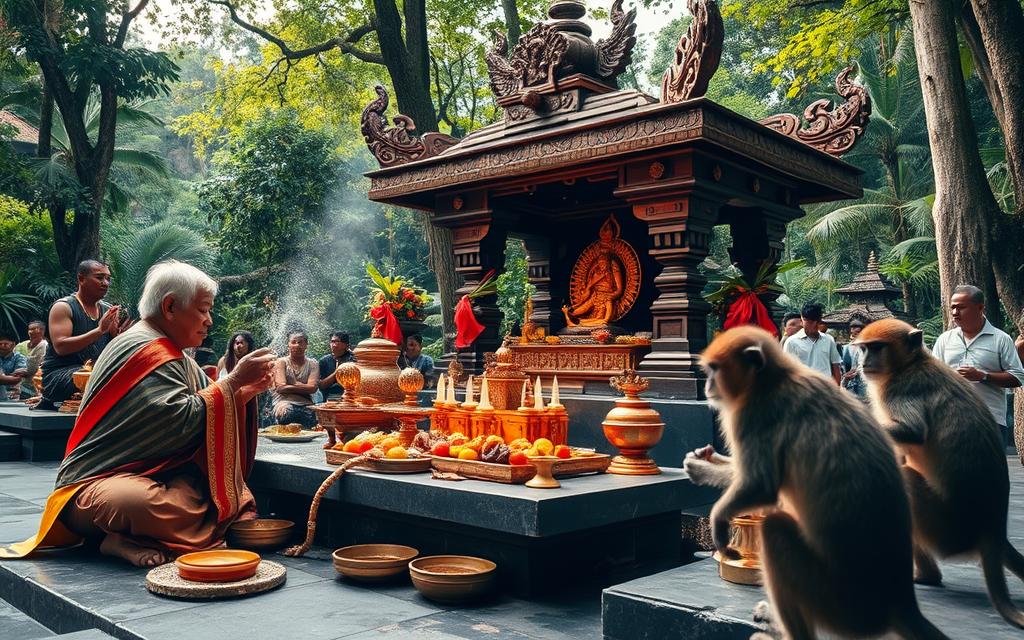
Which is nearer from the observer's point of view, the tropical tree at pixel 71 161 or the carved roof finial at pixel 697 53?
the carved roof finial at pixel 697 53

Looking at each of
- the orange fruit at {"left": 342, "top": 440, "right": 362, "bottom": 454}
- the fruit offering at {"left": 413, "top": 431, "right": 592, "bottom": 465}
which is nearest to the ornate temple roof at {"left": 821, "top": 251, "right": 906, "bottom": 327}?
the fruit offering at {"left": 413, "top": 431, "right": 592, "bottom": 465}

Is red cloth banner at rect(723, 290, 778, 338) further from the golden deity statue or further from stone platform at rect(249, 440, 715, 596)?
stone platform at rect(249, 440, 715, 596)

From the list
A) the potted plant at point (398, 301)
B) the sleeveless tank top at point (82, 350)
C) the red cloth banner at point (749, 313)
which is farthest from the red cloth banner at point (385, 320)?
the red cloth banner at point (749, 313)

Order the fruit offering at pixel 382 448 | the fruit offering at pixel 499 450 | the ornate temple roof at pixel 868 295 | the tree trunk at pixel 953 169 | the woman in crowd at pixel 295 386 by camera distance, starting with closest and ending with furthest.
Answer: the fruit offering at pixel 499 450 < the fruit offering at pixel 382 448 < the tree trunk at pixel 953 169 < the woman in crowd at pixel 295 386 < the ornate temple roof at pixel 868 295

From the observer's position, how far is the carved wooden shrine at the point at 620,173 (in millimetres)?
6496

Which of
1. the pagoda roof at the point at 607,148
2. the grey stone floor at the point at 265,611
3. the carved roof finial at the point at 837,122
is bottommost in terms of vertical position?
the grey stone floor at the point at 265,611

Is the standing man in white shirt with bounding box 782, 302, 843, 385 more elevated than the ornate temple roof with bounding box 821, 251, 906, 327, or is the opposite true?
the ornate temple roof with bounding box 821, 251, 906, 327

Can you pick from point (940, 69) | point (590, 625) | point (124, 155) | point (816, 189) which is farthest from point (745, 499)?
point (124, 155)

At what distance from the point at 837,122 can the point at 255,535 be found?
6.29m

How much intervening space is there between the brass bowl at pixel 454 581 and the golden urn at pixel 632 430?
1192mm

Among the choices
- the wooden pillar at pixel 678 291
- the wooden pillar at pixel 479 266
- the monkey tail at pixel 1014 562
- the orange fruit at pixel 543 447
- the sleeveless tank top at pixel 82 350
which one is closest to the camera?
the monkey tail at pixel 1014 562

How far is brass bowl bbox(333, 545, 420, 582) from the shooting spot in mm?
4660

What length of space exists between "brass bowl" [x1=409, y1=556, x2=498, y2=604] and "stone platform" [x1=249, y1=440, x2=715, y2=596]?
0.80ft

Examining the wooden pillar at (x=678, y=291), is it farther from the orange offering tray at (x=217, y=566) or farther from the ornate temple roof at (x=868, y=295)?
the ornate temple roof at (x=868, y=295)
